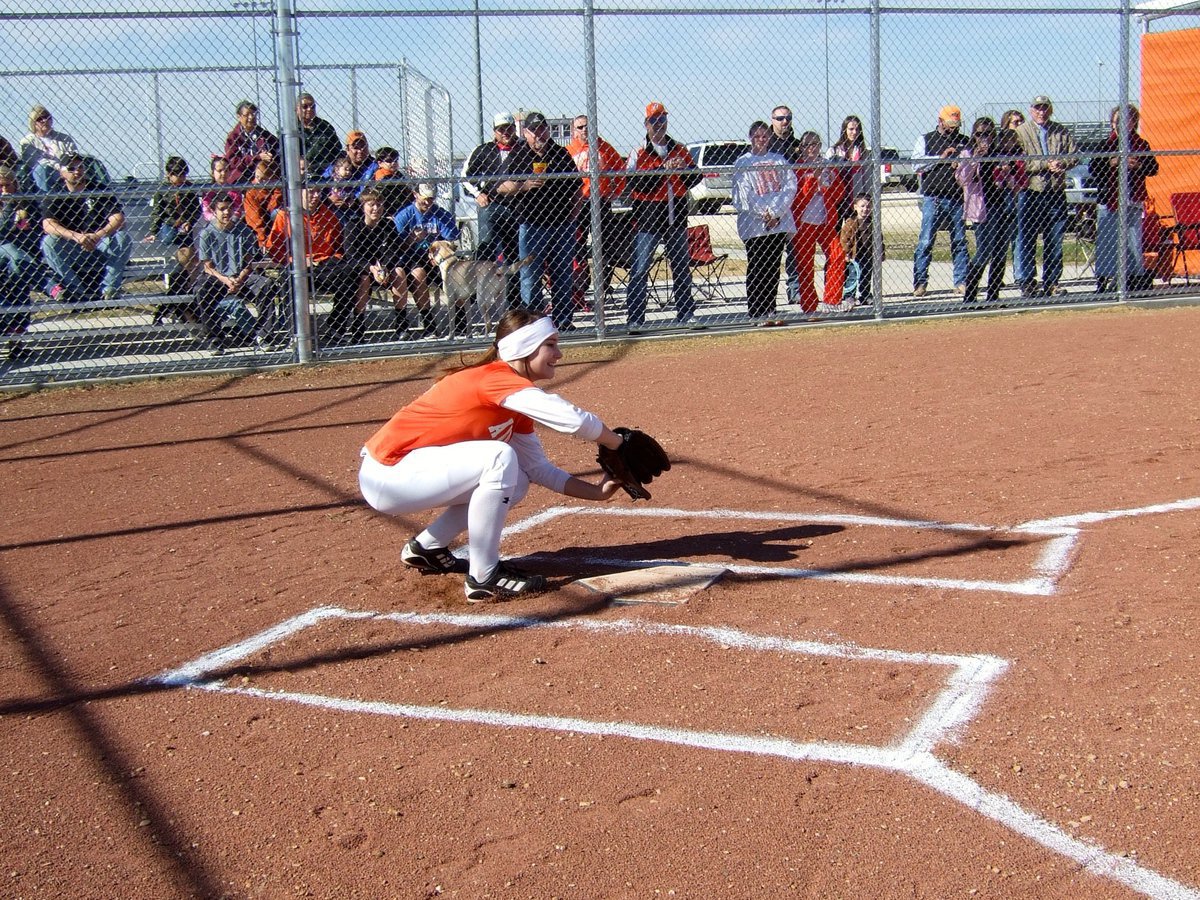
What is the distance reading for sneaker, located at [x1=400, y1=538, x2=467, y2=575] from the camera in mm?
5723

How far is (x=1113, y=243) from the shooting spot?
47.3 ft

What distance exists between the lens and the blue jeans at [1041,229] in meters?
13.7

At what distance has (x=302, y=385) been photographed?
10953 mm

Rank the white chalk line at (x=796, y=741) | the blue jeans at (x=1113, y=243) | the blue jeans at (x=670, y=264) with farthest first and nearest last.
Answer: the blue jeans at (x=1113, y=243), the blue jeans at (x=670, y=264), the white chalk line at (x=796, y=741)

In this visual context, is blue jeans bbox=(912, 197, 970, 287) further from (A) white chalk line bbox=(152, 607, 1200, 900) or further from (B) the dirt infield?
(A) white chalk line bbox=(152, 607, 1200, 900)

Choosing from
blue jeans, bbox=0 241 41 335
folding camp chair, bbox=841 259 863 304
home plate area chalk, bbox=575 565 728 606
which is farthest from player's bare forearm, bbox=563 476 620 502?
folding camp chair, bbox=841 259 863 304

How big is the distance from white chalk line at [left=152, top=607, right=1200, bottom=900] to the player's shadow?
34.0 inches

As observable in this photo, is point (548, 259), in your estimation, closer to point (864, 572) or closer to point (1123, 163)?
point (1123, 163)

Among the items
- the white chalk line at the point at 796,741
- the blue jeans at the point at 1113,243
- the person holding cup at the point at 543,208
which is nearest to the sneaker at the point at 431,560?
the white chalk line at the point at 796,741

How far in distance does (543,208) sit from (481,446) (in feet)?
23.7

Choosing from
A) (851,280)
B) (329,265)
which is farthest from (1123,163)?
(329,265)

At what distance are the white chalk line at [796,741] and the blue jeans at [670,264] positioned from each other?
7.83 meters

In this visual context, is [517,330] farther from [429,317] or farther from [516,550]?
[429,317]

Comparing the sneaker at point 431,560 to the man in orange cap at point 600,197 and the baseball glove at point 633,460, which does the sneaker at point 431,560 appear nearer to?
the baseball glove at point 633,460
